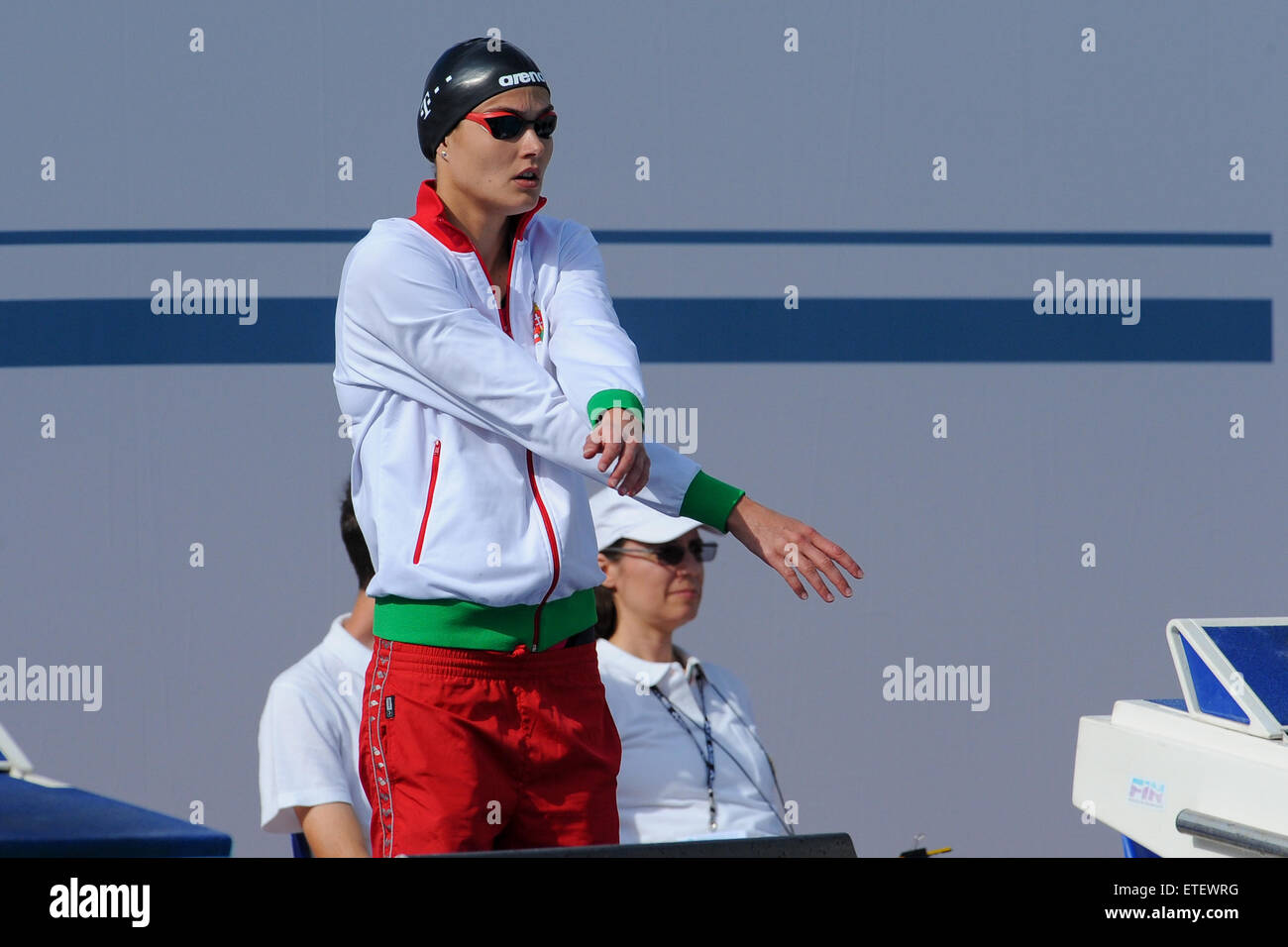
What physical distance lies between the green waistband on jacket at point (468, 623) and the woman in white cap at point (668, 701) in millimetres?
894

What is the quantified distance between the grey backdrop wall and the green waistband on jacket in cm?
132

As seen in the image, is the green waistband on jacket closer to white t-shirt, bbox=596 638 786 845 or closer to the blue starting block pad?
the blue starting block pad

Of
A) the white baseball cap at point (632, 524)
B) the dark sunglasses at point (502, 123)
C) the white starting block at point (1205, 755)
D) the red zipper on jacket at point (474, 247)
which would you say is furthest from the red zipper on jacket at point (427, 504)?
the white baseball cap at point (632, 524)

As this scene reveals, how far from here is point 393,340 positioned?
172 centimetres

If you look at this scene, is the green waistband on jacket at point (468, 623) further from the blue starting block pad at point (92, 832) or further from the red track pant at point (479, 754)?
the blue starting block pad at point (92, 832)

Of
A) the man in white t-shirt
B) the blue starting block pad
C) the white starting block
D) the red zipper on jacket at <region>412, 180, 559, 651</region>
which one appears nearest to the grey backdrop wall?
the man in white t-shirt

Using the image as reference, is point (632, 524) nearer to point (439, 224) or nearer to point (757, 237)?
point (757, 237)

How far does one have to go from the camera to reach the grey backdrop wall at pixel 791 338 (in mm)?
2986

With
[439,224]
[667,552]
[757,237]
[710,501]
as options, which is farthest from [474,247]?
[757,237]

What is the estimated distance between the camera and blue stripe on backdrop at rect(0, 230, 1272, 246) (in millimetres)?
2988

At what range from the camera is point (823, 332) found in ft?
10.3

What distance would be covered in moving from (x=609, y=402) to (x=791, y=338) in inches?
60.9
